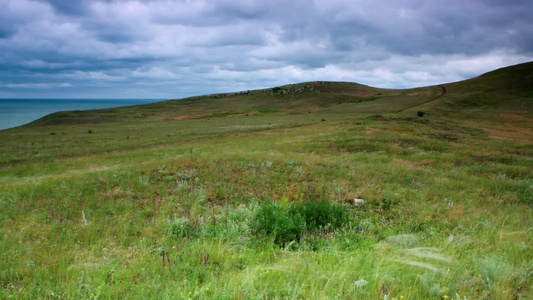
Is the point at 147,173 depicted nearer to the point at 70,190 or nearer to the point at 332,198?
the point at 70,190

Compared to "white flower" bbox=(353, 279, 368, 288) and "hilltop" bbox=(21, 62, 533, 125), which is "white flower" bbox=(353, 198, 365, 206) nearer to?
"white flower" bbox=(353, 279, 368, 288)

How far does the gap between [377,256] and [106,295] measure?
345 cm

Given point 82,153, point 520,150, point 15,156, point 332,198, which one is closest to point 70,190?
point 332,198

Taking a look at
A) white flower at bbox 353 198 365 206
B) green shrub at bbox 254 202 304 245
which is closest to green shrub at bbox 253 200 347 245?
green shrub at bbox 254 202 304 245

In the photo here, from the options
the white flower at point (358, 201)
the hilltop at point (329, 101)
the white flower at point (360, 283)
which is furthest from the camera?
the hilltop at point (329, 101)

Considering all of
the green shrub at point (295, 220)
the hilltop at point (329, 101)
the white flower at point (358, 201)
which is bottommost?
the white flower at point (358, 201)

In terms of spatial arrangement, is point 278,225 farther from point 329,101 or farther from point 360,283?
point 329,101

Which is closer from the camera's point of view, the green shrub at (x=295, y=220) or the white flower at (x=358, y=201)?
the green shrub at (x=295, y=220)

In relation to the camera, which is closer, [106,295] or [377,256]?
[106,295]

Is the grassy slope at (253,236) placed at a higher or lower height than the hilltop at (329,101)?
lower

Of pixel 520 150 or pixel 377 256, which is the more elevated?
pixel 377 256

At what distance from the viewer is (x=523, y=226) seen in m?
6.20

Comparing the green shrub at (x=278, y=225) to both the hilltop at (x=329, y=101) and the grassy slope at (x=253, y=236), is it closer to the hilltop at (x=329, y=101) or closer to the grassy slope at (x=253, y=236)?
the grassy slope at (x=253, y=236)

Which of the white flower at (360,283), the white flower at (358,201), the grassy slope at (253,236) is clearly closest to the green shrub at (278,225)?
the grassy slope at (253,236)
